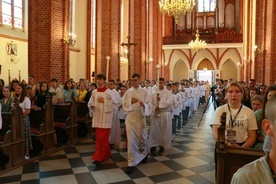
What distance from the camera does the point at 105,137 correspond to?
22.1ft

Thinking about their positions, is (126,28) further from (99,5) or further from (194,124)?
(194,124)

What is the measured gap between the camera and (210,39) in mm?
32750

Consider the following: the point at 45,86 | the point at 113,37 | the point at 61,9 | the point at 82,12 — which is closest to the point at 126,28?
the point at 82,12

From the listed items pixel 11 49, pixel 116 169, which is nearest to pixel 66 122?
pixel 116 169

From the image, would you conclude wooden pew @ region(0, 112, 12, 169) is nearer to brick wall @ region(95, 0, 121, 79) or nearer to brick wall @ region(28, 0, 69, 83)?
brick wall @ region(28, 0, 69, 83)

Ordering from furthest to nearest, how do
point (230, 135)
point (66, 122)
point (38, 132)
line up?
point (66, 122)
point (38, 132)
point (230, 135)

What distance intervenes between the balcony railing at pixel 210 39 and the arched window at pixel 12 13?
19167mm

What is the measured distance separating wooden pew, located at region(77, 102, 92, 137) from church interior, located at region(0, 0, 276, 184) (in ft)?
1.91

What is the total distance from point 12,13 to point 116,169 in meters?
15.1

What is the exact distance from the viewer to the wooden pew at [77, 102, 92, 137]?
9.52 m

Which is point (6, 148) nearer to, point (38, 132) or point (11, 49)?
point (38, 132)

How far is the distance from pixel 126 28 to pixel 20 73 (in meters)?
9.52

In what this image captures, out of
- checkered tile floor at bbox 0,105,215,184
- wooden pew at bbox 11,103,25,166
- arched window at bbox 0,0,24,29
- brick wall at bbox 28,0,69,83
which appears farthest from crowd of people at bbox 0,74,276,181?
arched window at bbox 0,0,24,29

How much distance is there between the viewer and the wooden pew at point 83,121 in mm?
9516
